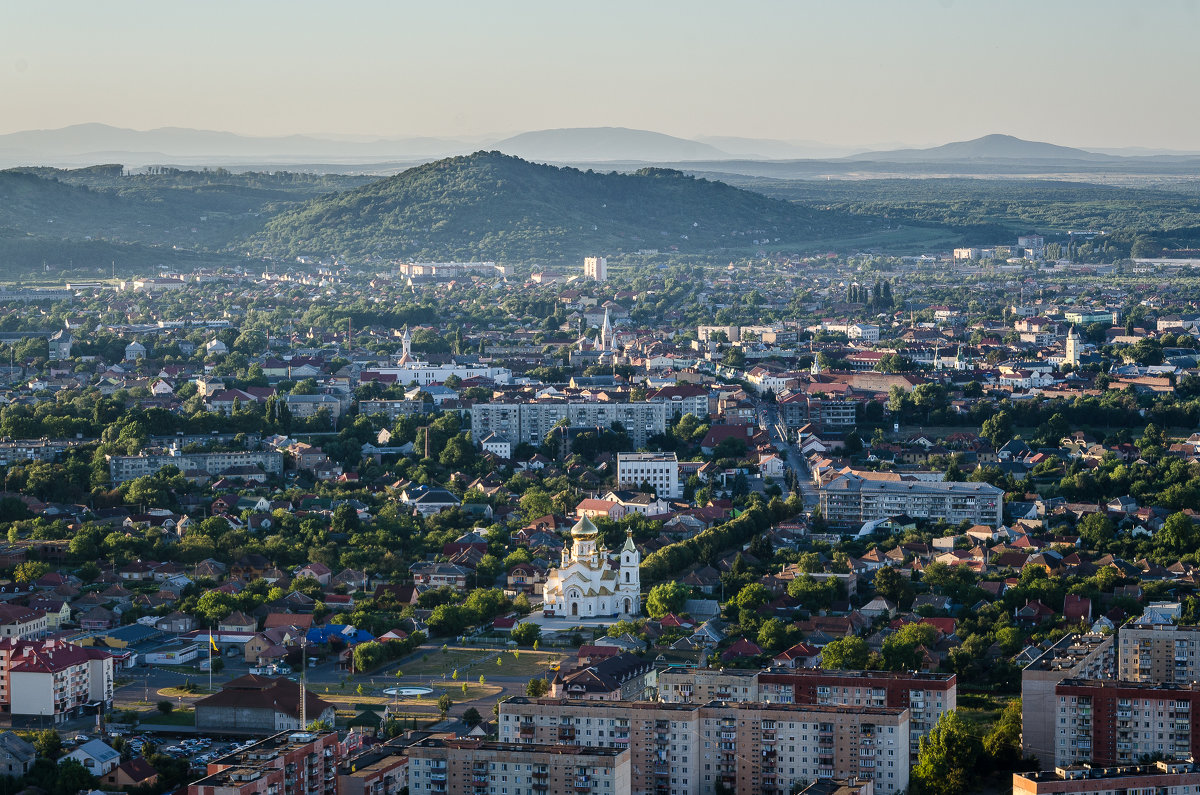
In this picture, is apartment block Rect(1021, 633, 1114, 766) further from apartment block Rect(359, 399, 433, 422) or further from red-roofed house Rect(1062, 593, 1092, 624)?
apartment block Rect(359, 399, 433, 422)

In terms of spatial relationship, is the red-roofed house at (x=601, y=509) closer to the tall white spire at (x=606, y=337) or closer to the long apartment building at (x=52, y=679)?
the long apartment building at (x=52, y=679)

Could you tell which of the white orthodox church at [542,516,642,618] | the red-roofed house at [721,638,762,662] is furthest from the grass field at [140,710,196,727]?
the white orthodox church at [542,516,642,618]

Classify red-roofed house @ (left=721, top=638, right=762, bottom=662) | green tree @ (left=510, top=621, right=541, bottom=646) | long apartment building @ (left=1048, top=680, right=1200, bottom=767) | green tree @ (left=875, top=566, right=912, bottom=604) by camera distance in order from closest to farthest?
long apartment building @ (left=1048, top=680, right=1200, bottom=767), red-roofed house @ (left=721, top=638, right=762, bottom=662), green tree @ (left=510, top=621, right=541, bottom=646), green tree @ (left=875, top=566, right=912, bottom=604)

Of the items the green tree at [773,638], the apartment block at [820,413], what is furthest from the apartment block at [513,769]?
the apartment block at [820,413]

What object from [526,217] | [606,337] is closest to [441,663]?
[606,337]

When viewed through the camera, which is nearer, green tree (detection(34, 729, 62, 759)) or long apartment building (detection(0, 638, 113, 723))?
green tree (detection(34, 729, 62, 759))

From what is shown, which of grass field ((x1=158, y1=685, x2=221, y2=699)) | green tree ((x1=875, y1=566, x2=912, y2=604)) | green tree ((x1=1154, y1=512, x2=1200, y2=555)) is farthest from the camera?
green tree ((x1=1154, y1=512, x2=1200, y2=555))
